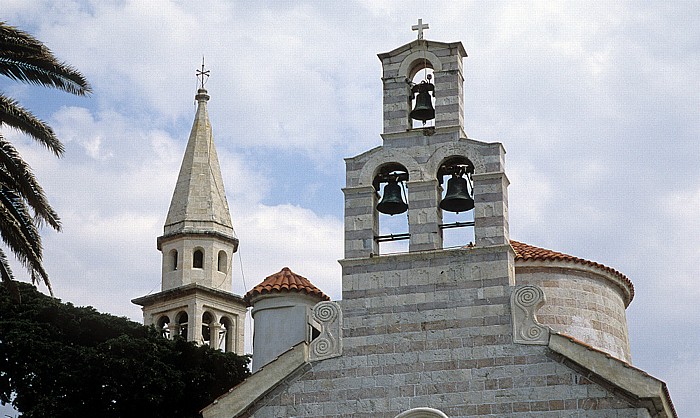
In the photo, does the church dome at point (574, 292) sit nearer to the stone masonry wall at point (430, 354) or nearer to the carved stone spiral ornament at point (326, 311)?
the stone masonry wall at point (430, 354)

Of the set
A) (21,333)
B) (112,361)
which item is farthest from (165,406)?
(21,333)

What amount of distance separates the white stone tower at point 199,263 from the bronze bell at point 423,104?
26.2 metres

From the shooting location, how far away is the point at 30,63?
2261 centimetres

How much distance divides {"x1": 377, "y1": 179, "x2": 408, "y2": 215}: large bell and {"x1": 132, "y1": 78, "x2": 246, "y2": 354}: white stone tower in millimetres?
26036

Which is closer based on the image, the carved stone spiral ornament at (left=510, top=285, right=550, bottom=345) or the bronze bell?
the carved stone spiral ornament at (left=510, top=285, right=550, bottom=345)

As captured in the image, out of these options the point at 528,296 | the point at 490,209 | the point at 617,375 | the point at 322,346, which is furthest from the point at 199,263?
the point at 617,375

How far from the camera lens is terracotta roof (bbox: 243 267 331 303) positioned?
2608 cm

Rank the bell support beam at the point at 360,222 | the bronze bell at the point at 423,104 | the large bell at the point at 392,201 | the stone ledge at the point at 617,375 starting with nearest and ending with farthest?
the stone ledge at the point at 617,375 → the bell support beam at the point at 360,222 → the large bell at the point at 392,201 → the bronze bell at the point at 423,104

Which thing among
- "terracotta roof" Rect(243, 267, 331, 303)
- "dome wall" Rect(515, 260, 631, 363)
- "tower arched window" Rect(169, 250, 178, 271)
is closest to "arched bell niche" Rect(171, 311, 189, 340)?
"tower arched window" Rect(169, 250, 178, 271)

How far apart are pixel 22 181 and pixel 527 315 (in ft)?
30.2

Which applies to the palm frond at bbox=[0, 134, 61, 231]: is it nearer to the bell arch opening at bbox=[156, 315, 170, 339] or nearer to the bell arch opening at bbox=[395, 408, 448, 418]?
the bell arch opening at bbox=[395, 408, 448, 418]

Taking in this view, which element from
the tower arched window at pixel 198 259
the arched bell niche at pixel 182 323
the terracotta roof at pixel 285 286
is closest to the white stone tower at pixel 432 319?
the terracotta roof at pixel 285 286

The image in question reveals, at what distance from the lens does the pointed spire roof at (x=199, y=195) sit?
173 feet

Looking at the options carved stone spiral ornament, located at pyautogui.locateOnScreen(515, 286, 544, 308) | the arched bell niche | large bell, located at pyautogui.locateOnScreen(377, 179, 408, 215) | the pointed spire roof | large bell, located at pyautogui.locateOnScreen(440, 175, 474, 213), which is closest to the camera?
carved stone spiral ornament, located at pyautogui.locateOnScreen(515, 286, 544, 308)
